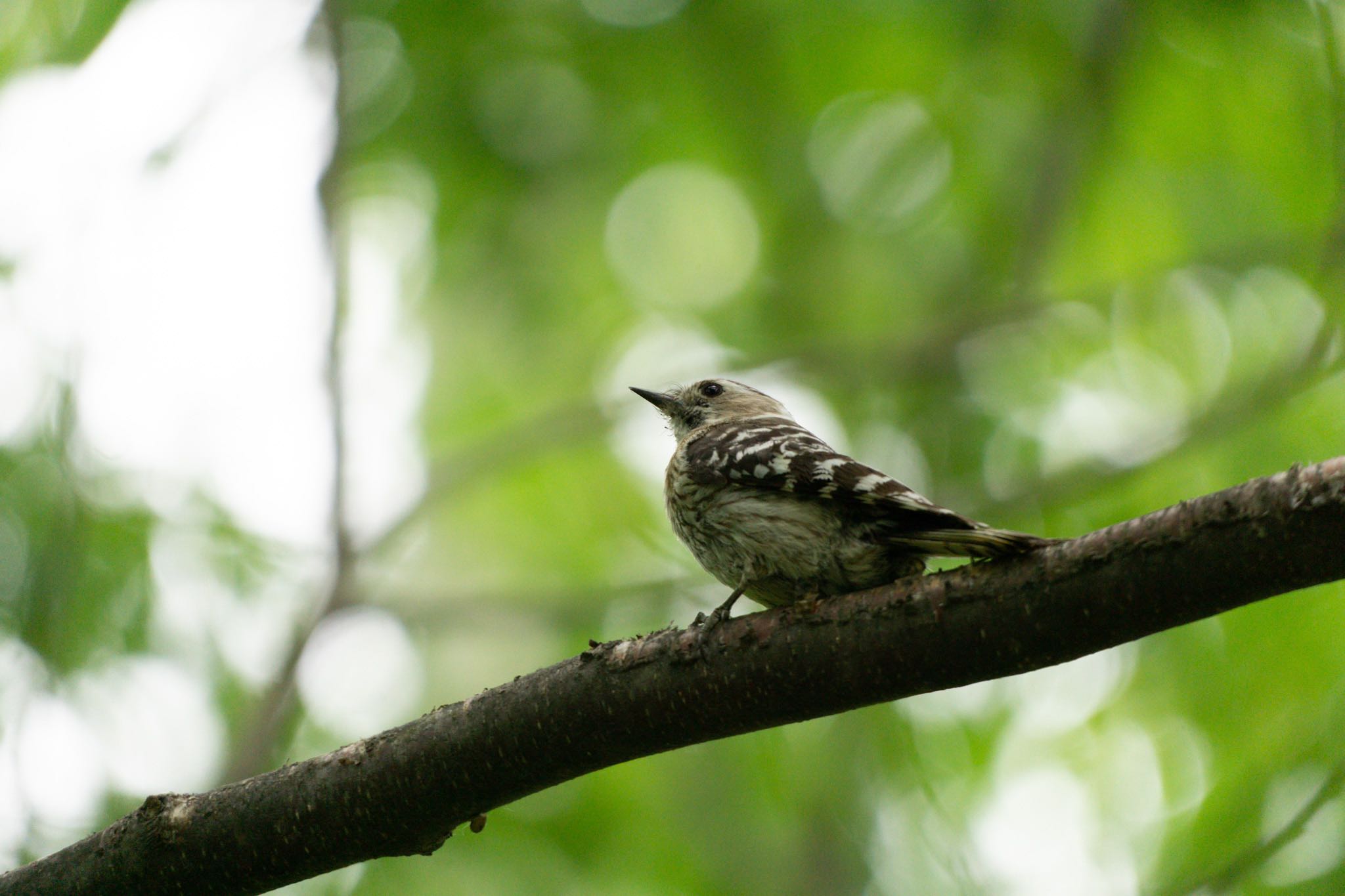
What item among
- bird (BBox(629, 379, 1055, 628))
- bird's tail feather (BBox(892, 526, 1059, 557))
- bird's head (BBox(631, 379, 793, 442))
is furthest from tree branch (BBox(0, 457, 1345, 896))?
bird's head (BBox(631, 379, 793, 442))

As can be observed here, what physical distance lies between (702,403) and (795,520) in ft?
8.01

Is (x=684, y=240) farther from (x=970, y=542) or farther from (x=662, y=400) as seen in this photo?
(x=970, y=542)

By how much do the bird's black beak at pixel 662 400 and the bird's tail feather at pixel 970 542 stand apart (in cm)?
278

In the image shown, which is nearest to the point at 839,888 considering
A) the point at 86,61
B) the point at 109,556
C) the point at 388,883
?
the point at 388,883

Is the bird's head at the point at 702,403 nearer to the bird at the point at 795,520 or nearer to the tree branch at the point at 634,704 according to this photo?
the bird at the point at 795,520

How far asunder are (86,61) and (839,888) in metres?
6.30

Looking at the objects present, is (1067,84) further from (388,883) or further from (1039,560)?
(388,883)

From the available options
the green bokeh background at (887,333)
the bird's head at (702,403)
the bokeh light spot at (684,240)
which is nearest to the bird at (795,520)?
the bird's head at (702,403)

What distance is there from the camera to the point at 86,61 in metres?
6.34

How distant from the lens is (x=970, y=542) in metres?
3.15

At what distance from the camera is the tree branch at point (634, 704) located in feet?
8.59

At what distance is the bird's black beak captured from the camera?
633 centimetres

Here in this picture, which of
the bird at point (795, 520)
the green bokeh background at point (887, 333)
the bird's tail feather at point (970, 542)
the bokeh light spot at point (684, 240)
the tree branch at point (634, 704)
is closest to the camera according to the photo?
the tree branch at point (634, 704)

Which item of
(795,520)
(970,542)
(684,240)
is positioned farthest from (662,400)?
(970,542)
